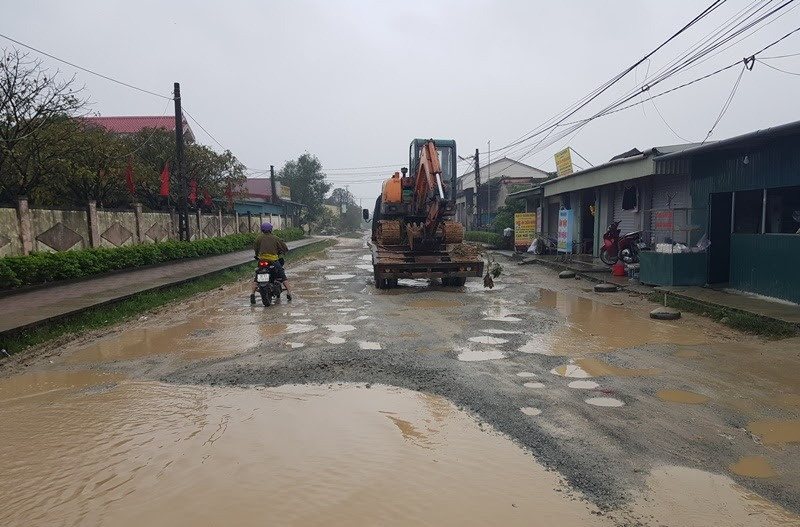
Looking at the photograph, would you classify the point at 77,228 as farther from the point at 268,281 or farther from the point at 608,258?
the point at 608,258

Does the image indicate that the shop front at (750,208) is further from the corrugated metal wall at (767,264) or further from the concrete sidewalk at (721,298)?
the concrete sidewalk at (721,298)

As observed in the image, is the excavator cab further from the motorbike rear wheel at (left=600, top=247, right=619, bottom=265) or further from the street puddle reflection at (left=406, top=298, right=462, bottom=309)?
the motorbike rear wheel at (left=600, top=247, right=619, bottom=265)

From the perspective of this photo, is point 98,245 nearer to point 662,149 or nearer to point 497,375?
point 497,375

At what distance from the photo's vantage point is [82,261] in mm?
13555

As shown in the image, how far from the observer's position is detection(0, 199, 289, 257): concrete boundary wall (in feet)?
41.9

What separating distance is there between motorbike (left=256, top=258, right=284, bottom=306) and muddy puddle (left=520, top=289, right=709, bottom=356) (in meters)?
5.30

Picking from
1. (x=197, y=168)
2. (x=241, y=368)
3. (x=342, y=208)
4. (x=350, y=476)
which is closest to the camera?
(x=350, y=476)

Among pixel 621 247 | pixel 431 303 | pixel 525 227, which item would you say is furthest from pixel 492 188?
pixel 431 303

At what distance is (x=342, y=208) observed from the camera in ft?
254

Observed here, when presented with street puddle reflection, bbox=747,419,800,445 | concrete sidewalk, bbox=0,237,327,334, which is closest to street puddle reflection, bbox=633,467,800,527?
street puddle reflection, bbox=747,419,800,445

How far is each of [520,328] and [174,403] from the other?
4.91 meters

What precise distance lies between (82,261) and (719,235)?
14.7m

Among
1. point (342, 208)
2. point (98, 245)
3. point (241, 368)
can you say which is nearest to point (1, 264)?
point (98, 245)

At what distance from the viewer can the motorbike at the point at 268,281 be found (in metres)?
10.3
